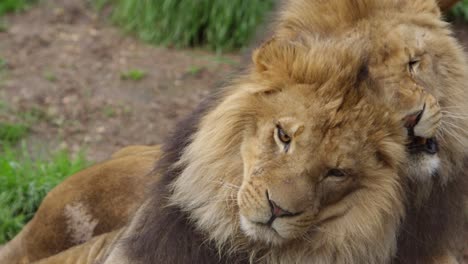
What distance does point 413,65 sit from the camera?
262cm

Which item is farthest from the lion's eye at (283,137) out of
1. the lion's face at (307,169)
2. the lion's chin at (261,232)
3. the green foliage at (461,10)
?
the green foliage at (461,10)

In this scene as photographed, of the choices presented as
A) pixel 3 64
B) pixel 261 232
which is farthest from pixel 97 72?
pixel 261 232

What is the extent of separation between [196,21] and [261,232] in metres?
4.49

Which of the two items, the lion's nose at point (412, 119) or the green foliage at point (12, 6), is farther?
the green foliage at point (12, 6)

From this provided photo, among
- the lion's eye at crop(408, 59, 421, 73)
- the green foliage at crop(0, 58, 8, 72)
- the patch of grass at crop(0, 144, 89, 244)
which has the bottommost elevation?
the patch of grass at crop(0, 144, 89, 244)

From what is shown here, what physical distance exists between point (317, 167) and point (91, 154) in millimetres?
3294

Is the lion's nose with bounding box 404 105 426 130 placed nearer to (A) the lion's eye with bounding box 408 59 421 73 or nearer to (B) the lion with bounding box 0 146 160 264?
(A) the lion's eye with bounding box 408 59 421 73

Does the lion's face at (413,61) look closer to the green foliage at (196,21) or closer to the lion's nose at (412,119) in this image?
the lion's nose at (412,119)

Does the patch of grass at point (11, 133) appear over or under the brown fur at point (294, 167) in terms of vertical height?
under

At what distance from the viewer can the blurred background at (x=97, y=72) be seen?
552cm

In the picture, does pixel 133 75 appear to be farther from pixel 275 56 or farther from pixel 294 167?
pixel 294 167

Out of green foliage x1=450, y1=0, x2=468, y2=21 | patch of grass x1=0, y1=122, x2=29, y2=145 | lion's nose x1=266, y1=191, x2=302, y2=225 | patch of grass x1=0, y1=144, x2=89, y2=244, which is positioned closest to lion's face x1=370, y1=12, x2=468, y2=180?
lion's nose x1=266, y1=191, x2=302, y2=225

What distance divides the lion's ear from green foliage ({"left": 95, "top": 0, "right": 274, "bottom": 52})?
400 cm

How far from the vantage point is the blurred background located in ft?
18.1
